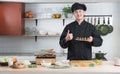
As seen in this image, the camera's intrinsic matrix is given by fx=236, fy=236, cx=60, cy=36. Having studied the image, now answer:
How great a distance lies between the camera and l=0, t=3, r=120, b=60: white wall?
4449mm

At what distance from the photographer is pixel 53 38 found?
4.50m

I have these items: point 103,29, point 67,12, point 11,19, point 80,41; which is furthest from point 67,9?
point 80,41

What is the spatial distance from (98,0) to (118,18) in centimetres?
69

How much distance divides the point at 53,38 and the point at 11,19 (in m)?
0.87

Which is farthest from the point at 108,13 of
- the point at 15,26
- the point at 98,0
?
the point at 15,26

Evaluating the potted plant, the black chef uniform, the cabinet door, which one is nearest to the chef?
the black chef uniform

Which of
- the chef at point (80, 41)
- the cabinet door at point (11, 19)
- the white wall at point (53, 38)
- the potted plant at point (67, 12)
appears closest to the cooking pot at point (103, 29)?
the white wall at point (53, 38)

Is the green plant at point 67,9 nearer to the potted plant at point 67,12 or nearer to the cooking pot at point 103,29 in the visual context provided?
the potted plant at point 67,12

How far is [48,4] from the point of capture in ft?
14.7

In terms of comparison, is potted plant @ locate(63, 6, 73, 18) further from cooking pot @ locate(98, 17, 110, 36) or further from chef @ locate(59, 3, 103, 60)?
chef @ locate(59, 3, 103, 60)

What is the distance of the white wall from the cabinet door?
1.08 ft

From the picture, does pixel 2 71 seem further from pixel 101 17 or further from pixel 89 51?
pixel 101 17

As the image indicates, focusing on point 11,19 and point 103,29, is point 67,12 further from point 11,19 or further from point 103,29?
point 11,19

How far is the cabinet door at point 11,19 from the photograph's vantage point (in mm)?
4164
